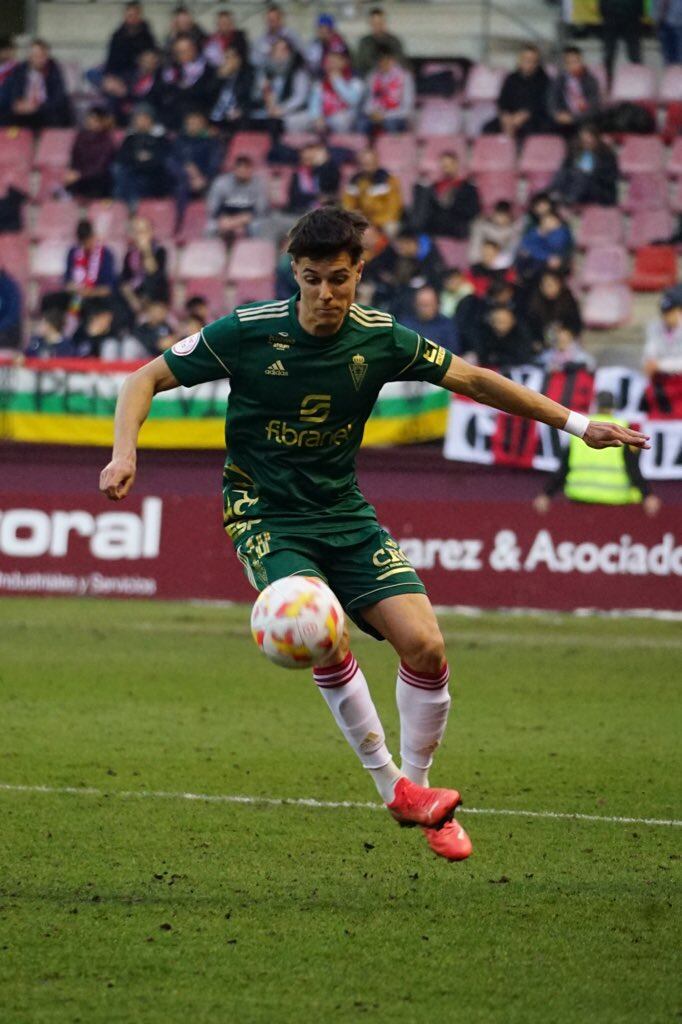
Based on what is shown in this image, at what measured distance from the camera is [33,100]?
20641mm

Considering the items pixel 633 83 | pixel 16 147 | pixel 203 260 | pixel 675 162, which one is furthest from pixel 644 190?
pixel 16 147

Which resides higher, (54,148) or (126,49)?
(126,49)

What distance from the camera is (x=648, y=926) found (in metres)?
4.90

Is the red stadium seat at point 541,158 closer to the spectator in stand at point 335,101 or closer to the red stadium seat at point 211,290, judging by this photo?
the spectator in stand at point 335,101

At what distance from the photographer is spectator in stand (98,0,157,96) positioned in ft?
66.0

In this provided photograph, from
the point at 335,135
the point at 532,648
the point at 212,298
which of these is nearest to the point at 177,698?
the point at 532,648

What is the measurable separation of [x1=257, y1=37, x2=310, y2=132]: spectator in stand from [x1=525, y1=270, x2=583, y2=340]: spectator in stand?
4.73m

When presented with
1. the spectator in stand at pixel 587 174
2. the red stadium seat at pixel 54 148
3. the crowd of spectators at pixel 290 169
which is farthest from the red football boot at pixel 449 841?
the red stadium seat at pixel 54 148

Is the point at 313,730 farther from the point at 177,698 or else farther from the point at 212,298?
the point at 212,298

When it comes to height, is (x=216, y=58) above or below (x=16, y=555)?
above

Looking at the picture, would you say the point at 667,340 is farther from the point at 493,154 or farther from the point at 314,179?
the point at 314,179

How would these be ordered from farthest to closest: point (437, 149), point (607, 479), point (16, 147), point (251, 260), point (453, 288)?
point (16, 147), point (437, 149), point (251, 260), point (453, 288), point (607, 479)

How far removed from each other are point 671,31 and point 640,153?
1.85m

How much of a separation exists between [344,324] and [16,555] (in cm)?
939
